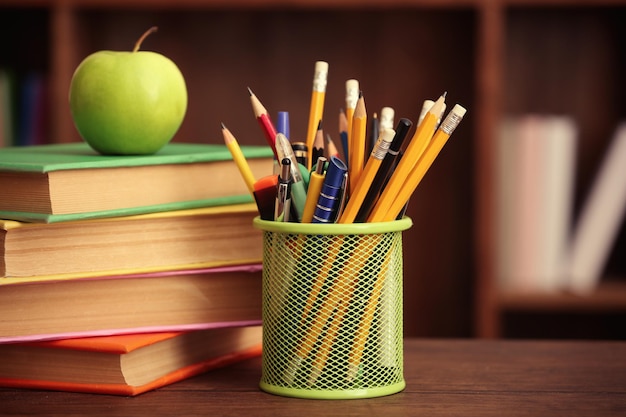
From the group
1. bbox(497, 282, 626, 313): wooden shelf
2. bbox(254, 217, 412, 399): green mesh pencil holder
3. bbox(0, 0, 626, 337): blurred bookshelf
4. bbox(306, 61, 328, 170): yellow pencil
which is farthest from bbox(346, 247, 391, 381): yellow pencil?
bbox(0, 0, 626, 337): blurred bookshelf

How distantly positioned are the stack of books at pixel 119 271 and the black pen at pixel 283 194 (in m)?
0.10

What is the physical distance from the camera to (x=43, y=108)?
67.9 inches

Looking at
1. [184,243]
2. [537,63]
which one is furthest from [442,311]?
[184,243]

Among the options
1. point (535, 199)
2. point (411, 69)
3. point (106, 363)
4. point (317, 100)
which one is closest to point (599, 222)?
point (535, 199)

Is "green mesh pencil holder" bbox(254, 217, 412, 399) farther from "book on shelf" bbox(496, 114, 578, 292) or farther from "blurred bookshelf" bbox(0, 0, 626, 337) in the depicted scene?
"blurred bookshelf" bbox(0, 0, 626, 337)

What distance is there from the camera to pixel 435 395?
657 millimetres

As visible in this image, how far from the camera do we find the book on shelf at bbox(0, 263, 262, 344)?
0.68m

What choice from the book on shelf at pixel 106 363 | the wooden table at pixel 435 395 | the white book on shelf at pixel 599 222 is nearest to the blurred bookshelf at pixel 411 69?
the white book on shelf at pixel 599 222

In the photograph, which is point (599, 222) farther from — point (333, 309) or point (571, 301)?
point (333, 309)

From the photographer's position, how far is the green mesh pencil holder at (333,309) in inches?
24.9

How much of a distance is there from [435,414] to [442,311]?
1.29m

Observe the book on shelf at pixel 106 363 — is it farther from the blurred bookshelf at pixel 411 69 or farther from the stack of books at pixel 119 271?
the blurred bookshelf at pixel 411 69

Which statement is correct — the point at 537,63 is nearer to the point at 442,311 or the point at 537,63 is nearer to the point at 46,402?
the point at 442,311

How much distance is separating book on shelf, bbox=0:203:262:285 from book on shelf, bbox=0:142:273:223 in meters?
0.01
